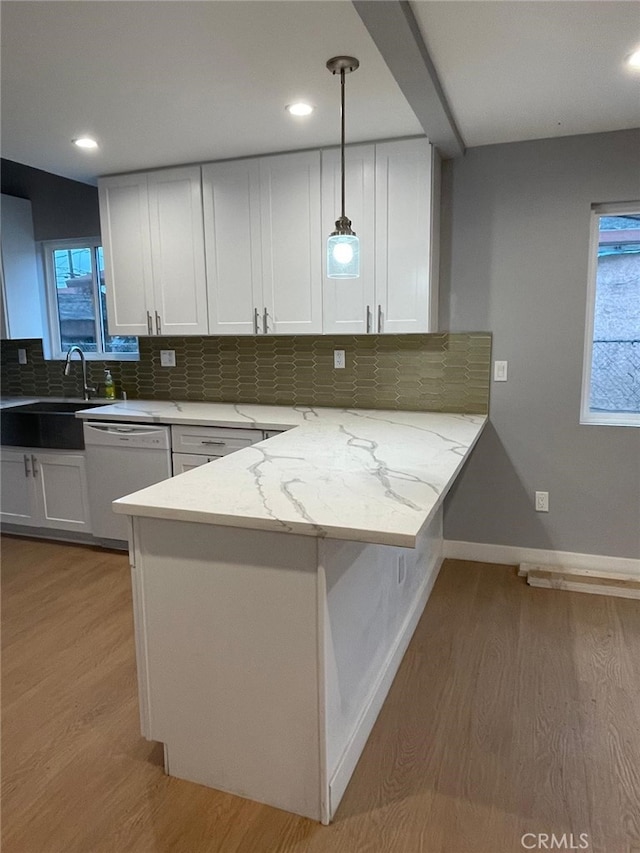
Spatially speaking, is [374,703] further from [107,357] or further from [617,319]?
[107,357]

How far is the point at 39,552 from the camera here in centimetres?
362

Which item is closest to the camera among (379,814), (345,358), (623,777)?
(379,814)

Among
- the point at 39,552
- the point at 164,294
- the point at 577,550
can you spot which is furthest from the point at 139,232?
the point at 577,550

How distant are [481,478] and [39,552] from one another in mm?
2777

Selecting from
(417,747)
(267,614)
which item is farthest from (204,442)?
(417,747)

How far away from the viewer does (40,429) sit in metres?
3.64

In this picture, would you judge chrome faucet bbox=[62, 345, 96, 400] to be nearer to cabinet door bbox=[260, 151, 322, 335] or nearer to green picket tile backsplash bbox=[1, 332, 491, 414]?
green picket tile backsplash bbox=[1, 332, 491, 414]

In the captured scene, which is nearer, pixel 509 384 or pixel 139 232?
pixel 509 384

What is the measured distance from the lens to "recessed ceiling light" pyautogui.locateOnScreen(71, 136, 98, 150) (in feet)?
9.43

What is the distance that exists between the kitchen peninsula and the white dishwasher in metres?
1.45

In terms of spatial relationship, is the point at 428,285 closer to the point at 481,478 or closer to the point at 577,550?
the point at 481,478

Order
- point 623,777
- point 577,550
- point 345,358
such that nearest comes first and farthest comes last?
point 623,777 < point 577,550 < point 345,358

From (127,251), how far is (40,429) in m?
1.26

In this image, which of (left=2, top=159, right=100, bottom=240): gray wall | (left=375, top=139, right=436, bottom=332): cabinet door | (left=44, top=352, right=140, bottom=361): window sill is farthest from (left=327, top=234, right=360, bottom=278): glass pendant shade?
(left=2, top=159, right=100, bottom=240): gray wall
